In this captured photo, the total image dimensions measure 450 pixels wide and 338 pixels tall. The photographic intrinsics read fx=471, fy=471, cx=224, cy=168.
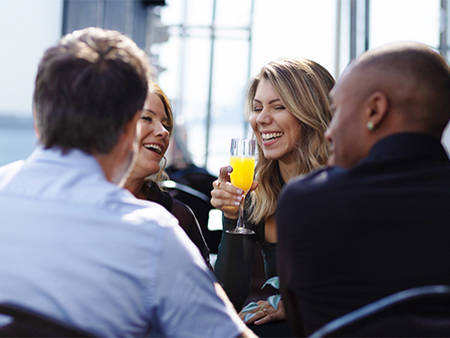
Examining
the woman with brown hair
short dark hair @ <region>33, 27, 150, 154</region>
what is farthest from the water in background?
short dark hair @ <region>33, 27, 150, 154</region>

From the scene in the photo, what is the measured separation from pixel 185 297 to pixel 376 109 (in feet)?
1.98

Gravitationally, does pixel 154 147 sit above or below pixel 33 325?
above

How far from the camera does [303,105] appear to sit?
2.03 metres

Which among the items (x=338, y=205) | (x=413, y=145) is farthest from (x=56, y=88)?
(x=413, y=145)

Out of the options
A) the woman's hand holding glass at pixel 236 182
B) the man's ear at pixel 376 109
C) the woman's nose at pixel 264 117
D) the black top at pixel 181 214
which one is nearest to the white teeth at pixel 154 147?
the black top at pixel 181 214

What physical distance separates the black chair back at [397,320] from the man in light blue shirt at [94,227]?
0.25 metres

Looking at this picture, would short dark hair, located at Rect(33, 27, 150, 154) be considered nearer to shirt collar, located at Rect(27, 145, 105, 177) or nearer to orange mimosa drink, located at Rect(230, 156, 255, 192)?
shirt collar, located at Rect(27, 145, 105, 177)

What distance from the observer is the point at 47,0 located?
5.12 m

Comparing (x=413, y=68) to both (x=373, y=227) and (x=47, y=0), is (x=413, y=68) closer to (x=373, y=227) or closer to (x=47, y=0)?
(x=373, y=227)

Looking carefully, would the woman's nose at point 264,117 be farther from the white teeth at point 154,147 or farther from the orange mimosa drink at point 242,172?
the white teeth at point 154,147

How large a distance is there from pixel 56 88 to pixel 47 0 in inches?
188

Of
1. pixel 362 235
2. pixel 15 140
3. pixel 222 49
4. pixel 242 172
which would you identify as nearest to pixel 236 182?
pixel 242 172

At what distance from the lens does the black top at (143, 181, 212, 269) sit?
2.00m

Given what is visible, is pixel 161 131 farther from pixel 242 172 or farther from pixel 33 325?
pixel 33 325
